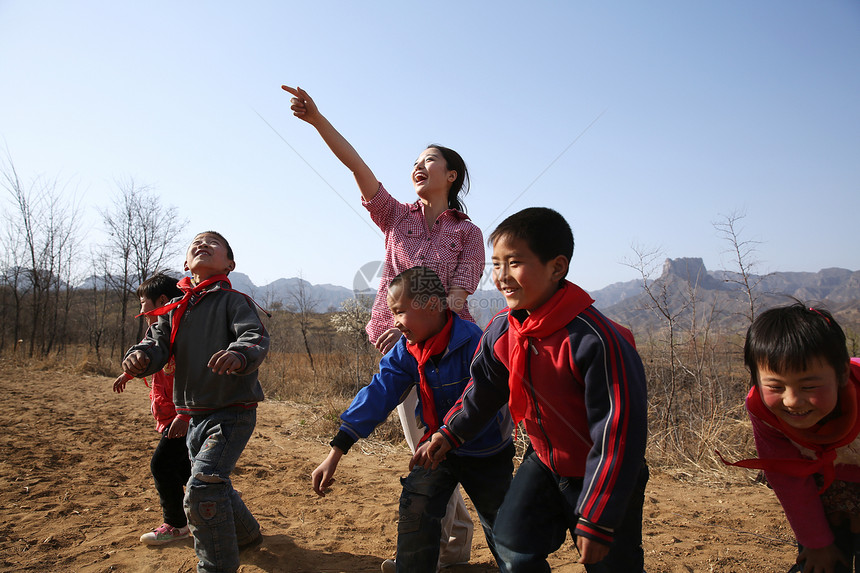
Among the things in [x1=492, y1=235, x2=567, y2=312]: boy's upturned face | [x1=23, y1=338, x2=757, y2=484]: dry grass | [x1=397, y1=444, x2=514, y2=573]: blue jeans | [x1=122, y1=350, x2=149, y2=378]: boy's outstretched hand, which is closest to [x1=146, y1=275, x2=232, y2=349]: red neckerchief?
[x1=122, y1=350, x2=149, y2=378]: boy's outstretched hand

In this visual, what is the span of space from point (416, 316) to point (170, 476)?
6.60 feet

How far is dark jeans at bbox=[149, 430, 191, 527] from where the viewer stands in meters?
3.12

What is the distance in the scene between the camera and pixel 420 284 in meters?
2.56

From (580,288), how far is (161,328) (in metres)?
2.41

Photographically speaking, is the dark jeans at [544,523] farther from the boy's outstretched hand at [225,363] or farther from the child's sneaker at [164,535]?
the child's sneaker at [164,535]

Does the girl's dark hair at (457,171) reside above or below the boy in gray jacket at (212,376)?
above

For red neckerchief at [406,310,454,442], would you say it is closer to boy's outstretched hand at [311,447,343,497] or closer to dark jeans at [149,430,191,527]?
boy's outstretched hand at [311,447,343,497]

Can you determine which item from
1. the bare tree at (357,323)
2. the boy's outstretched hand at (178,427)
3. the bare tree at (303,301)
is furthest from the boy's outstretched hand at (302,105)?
the bare tree at (303,301)

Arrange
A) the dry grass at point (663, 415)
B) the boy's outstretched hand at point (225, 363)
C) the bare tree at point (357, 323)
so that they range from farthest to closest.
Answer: the bare tree at point (357, 323)
the dry grass at point (663, 415)
the boy's outstretched hand at point (225, 363)

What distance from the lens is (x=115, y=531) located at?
324 centimetres

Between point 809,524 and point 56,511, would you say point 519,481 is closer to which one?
point 809,524

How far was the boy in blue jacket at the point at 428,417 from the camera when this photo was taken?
2.14m

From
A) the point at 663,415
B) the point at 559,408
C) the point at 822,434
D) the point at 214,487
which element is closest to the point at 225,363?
the point at 214,487

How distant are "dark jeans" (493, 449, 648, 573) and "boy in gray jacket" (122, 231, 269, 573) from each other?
4.59 ft
